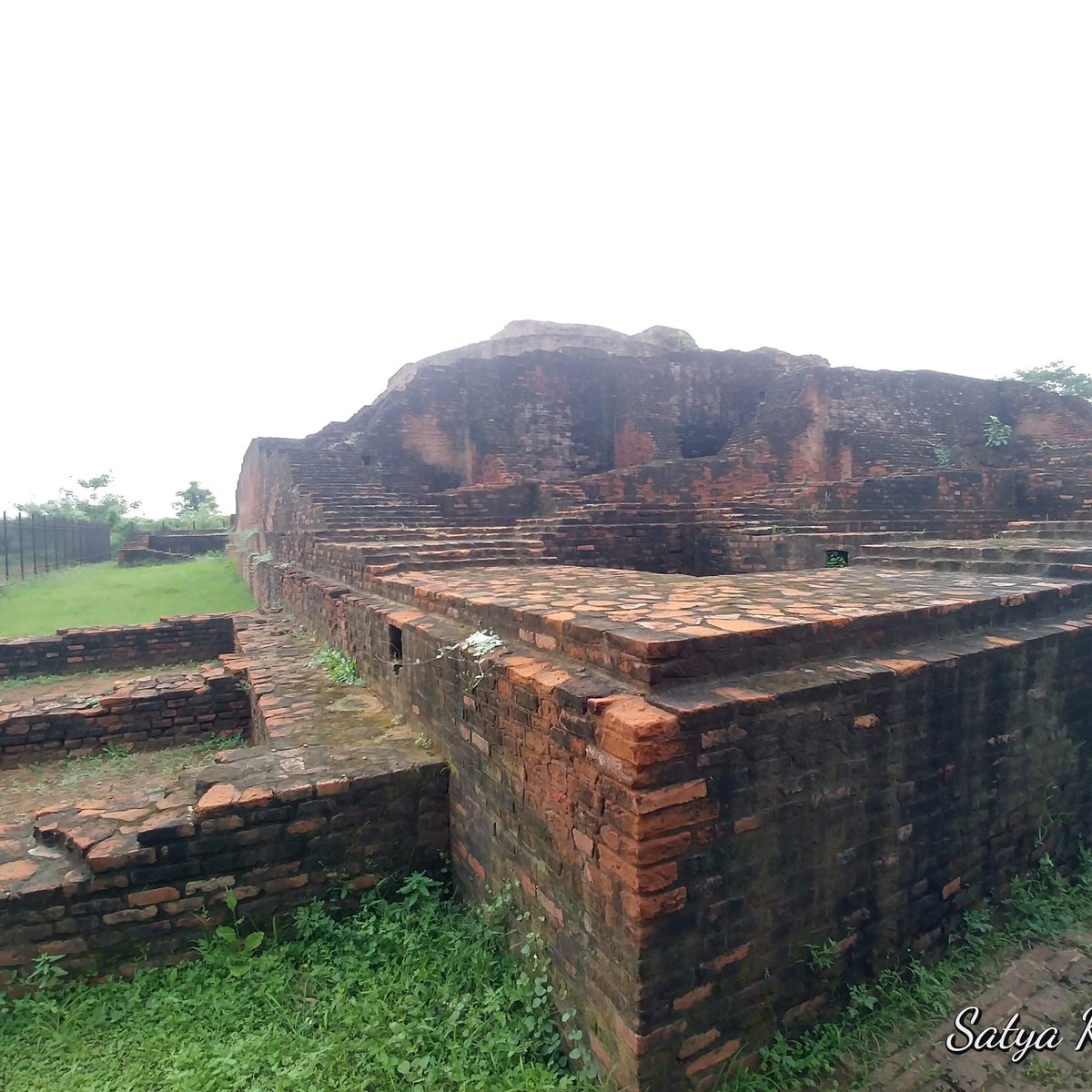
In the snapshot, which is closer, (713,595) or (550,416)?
(713,595)

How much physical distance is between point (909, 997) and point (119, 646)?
26.8 ft

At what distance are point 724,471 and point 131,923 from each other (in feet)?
35.2

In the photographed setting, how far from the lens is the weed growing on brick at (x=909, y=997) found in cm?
203

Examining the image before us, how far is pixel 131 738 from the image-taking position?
17.5ft

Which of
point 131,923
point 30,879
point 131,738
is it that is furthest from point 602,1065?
point 131,738

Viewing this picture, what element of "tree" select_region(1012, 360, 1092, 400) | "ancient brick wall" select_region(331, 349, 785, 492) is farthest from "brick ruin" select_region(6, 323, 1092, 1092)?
"tree" select_region(1012, 360, 1092, 400)

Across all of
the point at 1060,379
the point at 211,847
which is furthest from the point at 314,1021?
the point at 1060,379

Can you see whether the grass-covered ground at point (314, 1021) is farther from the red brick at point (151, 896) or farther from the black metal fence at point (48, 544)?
the black metal fence at point (48, 544)

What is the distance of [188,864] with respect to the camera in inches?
102

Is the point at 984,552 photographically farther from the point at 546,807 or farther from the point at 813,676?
the point at 546,807

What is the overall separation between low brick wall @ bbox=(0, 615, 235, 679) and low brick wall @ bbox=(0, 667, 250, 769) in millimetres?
2070

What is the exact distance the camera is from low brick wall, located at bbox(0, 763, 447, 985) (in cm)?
247

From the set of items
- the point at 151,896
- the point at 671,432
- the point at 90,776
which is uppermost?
the point at 671,432

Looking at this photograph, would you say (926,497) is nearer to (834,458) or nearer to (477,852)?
(834,458)
